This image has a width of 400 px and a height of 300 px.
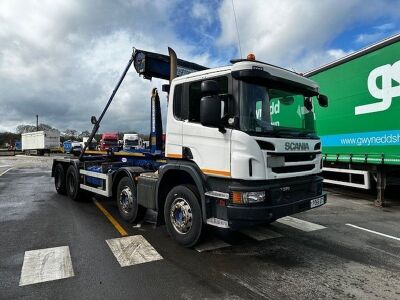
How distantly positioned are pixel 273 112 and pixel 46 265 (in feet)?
12.9

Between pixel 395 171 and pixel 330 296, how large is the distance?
602 centimetres

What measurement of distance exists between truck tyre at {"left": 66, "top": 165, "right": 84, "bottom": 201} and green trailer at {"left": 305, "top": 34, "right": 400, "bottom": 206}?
6607mm

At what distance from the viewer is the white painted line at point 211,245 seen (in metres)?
5.55

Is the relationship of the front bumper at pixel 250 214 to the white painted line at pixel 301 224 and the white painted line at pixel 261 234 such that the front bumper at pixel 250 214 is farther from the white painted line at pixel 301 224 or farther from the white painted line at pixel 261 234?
the white painted line at pixel 301 224

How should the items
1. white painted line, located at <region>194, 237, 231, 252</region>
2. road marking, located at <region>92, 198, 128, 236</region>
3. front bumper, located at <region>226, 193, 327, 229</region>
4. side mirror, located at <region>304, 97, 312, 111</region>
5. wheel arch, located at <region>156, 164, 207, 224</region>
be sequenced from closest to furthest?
front bumper, located at <region>226, 193, 327, 229</region> → wheel arch, located at <region>156, 164, 207, 224</region> → white painted line, located at <region>194, 237, 231, 252</region> → side mirror, located at <region>304, 97, 312, 111</region> → road marking, located at <region>92, 198, 128, 236</region>

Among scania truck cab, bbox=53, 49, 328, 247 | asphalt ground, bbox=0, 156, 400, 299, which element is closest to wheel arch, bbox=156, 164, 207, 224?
Result: scania truck cab, bbox=53, 49, 328, 247

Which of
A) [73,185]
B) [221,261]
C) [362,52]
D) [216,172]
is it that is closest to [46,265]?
[221,261]

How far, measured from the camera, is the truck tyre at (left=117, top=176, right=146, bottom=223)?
22.7 feet

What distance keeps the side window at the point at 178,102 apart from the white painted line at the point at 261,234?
253 centimetres

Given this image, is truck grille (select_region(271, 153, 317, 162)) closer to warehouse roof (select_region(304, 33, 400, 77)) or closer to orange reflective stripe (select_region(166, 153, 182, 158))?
orange reflective stripe (select_region(166, 153, 182, 158))

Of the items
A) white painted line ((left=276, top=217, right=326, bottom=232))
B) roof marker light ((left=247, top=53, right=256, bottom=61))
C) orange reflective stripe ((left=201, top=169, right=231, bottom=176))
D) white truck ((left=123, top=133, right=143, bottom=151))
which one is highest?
roof marker light ((left=247, top=53, right=256, bottom=61))

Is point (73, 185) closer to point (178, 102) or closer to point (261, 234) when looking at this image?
point (178, 102)

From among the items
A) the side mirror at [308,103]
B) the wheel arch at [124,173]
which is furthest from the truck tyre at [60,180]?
the side mirror at [308,103]

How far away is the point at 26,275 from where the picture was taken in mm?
4559
